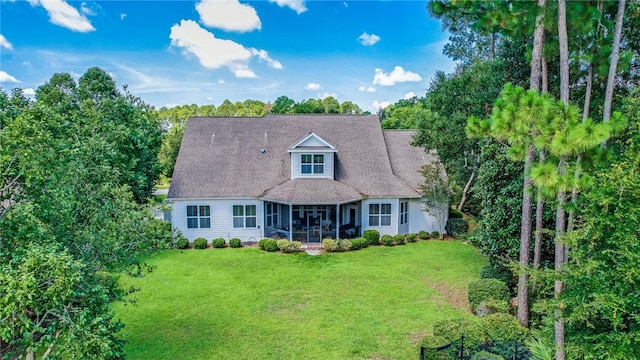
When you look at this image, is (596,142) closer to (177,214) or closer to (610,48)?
(610,48)

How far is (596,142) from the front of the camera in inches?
276

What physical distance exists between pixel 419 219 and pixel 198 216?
1398 cm

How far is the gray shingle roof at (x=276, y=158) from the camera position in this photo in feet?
74.2

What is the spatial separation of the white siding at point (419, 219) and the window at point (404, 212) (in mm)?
193

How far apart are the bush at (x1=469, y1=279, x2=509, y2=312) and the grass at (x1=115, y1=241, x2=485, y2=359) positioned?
22.4 inches

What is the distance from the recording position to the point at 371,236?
71.5ft

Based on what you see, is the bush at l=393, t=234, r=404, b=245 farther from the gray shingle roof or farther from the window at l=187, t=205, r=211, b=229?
the window at l=187, t=205, r=211, b=229

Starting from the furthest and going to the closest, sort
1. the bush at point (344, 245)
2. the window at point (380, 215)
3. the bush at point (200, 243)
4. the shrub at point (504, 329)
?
the window at point (380, 215) < the bush at point (200, 243) < the bush at point (344, 245) < the shrub at point (504, 329)

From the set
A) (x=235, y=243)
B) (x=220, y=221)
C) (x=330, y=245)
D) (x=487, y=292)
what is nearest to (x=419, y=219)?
(x=330, y=245)

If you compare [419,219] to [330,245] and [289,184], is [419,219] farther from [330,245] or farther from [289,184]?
[289,184]

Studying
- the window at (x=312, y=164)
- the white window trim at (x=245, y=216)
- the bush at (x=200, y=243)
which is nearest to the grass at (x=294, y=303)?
the bush at (x=200, y=243)

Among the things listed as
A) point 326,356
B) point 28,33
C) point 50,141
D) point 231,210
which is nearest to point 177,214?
point 231,210

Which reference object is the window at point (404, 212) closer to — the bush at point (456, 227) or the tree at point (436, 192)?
the tree at point (436, 192)

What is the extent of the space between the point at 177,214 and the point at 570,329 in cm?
2008
